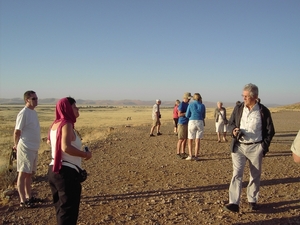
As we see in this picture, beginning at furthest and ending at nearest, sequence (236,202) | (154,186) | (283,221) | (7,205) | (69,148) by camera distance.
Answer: (154,186) < (7,205) < (236,202) < (283,221) < (69,148)

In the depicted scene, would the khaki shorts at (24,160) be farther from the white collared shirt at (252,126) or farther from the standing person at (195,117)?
the standing person at (195,117)

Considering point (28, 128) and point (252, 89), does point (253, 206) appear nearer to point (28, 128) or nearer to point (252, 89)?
point (252, 89)

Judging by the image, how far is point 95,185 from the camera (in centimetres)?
602

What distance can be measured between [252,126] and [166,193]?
2.17 m

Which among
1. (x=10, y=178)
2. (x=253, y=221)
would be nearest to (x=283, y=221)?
(x=253, y=221)

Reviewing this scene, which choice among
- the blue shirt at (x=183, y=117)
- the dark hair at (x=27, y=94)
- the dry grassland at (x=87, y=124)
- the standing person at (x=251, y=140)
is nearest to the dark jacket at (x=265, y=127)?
the standing person at (x=251, y=140)

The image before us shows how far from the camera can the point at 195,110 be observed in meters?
7.65

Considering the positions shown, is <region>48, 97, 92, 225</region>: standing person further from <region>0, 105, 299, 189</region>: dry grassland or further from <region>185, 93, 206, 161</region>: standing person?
<region>185, 93, 206, 161</region>: standing person

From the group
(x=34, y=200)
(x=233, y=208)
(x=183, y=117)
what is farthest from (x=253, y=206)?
(x=183, y=117)

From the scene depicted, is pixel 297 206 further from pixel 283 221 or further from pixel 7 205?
pixel 7 205

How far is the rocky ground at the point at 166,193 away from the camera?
4348 millimetres

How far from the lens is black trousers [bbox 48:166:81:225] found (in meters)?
3.21

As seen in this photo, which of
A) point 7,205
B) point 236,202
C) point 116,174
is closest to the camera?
point 236,202

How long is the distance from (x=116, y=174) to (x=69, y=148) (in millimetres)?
4006
